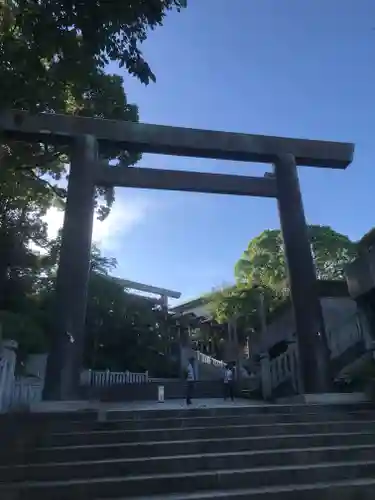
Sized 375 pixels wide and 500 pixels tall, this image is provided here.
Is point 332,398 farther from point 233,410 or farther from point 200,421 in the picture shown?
point 200,421

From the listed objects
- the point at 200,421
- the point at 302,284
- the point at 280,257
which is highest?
the point at 280,257

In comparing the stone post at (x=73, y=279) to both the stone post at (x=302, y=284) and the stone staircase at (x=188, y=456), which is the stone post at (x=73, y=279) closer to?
the stone staircase at (x=188, y=456)

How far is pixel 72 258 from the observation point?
802 centimetres

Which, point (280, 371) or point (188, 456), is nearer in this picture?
point (188, 456)

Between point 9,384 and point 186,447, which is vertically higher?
point 9,384

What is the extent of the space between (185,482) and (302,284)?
576cm

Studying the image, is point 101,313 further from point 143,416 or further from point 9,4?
point 9,4

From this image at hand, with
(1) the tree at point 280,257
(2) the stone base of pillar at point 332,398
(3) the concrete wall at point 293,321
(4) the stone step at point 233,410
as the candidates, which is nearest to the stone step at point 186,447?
(4) the stone step at point 233,410

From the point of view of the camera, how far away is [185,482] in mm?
3754

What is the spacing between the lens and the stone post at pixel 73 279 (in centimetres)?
717

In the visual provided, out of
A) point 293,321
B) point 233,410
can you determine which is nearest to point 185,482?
point 233,410

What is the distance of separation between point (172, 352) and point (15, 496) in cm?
1911

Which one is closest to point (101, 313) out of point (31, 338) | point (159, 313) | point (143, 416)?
point (159, 313)

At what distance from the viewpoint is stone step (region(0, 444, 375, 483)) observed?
384cm
